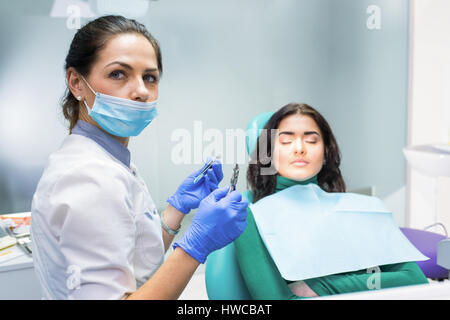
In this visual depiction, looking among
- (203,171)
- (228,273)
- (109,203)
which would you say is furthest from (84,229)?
(228,273)

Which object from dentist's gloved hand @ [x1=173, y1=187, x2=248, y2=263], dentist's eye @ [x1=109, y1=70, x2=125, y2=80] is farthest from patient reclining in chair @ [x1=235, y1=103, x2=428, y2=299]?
dentist's eye @ [x1=109, y1=70, x2=125, y2=80]

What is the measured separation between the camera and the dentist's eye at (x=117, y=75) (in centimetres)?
94

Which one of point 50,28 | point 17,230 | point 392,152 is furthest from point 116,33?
point 392,152

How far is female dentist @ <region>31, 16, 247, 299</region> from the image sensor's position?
75 centimetres

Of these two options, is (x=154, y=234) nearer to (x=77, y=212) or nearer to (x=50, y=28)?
(x=77, y=212)

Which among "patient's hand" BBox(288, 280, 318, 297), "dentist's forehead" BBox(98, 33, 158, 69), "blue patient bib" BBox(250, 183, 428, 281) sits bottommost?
"patient's hand" BBox(288, 280, 318, 297)

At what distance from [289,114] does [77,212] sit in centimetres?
98

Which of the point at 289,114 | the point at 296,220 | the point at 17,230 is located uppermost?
the point at 289,114

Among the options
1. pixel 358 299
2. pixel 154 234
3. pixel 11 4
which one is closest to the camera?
pixel 358 299

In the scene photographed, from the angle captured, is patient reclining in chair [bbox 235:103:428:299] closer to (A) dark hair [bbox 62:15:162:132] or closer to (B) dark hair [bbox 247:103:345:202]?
(B) dark hair [bbox 247:103:345:202]

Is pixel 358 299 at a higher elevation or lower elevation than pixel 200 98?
lower

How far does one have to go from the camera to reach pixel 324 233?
142 centimetres

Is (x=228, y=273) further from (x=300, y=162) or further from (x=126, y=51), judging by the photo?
(x=126, y=51)

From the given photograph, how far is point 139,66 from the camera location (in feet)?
3.05
